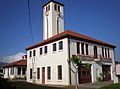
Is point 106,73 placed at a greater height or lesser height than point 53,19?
lesser

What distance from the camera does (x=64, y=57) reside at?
87.6 ft

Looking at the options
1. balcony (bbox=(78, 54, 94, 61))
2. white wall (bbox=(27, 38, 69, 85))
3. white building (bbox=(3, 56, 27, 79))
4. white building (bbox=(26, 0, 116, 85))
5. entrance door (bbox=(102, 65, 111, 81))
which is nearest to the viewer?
white wall (bbox=(27, 38, 69, 85))

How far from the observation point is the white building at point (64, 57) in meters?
26.8

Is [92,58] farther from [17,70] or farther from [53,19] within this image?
[17,70]

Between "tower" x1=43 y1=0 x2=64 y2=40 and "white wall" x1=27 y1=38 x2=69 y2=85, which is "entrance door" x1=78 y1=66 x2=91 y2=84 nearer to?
"white wall" x1=27 y1=38 x2=69 y2=85

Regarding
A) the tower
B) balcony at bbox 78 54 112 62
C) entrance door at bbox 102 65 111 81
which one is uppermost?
the tower

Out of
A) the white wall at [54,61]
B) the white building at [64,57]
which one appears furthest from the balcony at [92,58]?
the white wall at [54,61]

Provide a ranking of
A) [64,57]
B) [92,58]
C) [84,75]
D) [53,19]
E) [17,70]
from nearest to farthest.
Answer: [64,57], [84,75], [92,58], [53,19], [17,70]

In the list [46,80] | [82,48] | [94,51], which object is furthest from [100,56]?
[46,80]

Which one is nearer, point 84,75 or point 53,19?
point 84,75

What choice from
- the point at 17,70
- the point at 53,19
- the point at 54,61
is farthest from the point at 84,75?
the point at 17,70

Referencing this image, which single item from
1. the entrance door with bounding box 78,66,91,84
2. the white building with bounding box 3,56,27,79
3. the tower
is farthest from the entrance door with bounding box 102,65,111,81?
the white building with bounding box 3,56,27,79

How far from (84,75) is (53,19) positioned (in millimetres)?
15325

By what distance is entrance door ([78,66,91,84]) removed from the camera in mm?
27406
